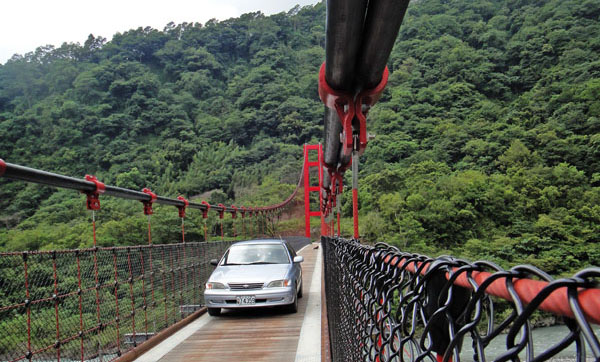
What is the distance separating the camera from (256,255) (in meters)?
7.22

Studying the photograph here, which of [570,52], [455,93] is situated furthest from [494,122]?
[570,52]

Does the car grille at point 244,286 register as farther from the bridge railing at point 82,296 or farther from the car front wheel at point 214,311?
the bridge railing at point 82,296

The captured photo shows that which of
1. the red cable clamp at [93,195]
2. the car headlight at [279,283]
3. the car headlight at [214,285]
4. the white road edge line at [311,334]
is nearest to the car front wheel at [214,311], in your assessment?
the car headlight at [214,285]

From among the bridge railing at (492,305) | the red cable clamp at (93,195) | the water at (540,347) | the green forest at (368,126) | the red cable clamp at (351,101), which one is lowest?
the water at (540,347)

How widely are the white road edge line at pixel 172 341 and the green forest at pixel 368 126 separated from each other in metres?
13.2

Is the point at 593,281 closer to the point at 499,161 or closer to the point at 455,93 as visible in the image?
the point at 499,161

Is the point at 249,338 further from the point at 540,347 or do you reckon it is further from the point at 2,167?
the point at 540,347

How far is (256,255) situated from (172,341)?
2.24 metres

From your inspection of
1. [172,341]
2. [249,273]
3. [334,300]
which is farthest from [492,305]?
[249,273]

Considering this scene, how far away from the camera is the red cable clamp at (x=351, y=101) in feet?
13.1

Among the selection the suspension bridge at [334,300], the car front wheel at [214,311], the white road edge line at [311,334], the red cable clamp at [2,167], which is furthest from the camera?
the car front wheel at [214,311]

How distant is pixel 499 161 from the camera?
3672 centimetres

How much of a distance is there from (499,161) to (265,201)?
68.1ft

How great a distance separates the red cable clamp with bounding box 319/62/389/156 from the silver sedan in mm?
2693
